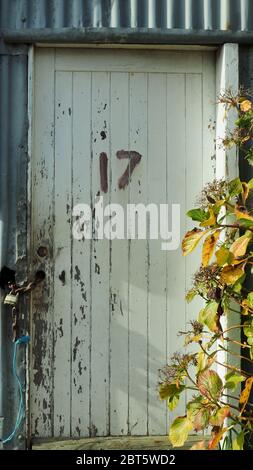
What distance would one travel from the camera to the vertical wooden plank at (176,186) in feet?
14.5

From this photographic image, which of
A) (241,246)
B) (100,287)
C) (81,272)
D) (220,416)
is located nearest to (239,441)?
(220,416)

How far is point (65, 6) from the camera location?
4.33 m

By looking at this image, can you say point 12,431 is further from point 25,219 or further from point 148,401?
point 25,219

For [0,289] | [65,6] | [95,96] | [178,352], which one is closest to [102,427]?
[178,352]

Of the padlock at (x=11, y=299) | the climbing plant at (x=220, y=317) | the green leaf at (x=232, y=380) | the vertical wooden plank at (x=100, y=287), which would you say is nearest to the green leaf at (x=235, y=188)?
the climbing plant at (x=220, y=317)

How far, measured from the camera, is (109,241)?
175 inches

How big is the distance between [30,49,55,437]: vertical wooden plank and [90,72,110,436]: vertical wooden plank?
25 cm

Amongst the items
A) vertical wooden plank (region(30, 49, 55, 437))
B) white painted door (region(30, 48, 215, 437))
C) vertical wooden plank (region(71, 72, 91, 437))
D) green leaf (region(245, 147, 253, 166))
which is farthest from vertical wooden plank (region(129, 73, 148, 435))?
green leaf (region(245, 147, 253, 166))

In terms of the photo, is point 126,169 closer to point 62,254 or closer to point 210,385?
point 62,254

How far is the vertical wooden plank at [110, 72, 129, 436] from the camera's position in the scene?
14.4 feet

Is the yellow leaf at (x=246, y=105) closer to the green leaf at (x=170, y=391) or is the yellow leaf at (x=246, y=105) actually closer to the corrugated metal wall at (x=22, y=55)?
the corrugated metal wall at (x=22, y=55)

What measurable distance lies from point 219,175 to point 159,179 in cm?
36

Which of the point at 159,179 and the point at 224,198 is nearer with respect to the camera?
the point at 224,198

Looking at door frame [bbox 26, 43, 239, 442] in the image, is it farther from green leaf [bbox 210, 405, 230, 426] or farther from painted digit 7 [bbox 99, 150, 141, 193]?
green leaf [bbox 210, 405, 230, 426]
